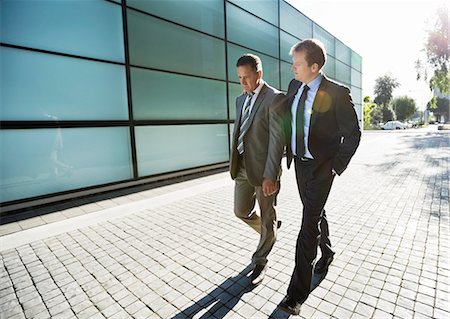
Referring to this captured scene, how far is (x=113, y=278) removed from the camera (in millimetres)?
2887

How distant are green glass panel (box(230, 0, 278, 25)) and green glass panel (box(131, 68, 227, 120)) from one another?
3.44 meters

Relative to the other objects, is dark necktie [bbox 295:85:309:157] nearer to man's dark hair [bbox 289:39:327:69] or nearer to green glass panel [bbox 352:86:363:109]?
man's dark hair [bbox 289:39:327:69]

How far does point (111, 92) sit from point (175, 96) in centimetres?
200

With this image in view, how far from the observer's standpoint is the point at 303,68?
220 centimetres

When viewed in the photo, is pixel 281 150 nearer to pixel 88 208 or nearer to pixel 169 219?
pixel 169 219

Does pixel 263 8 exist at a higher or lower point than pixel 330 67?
higher

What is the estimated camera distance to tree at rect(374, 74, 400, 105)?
61094 mm

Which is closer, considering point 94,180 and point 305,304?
point 305,304

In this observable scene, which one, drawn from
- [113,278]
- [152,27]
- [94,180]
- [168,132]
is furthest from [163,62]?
[113,278]

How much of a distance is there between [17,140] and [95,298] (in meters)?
4.20

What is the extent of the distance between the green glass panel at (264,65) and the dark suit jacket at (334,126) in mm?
8395

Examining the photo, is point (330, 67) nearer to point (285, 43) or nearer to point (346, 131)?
point (285, 43)

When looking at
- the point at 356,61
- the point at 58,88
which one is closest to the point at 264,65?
the point at 58,88

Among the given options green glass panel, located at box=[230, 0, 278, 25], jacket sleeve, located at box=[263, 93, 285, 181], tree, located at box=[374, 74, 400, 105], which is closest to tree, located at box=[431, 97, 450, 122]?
tree, located at box=[374, 74, 400, 105]
